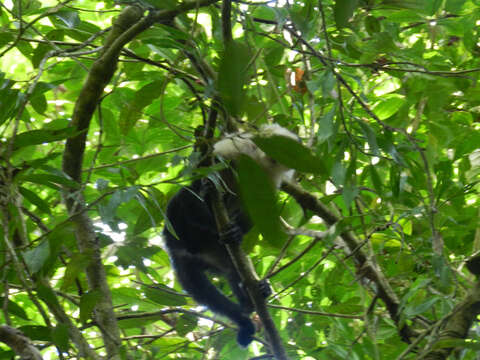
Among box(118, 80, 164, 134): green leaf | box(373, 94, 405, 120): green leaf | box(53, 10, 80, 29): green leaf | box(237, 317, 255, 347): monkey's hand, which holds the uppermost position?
box(53, 10, 80, 29): green leaf

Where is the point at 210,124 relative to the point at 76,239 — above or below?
above

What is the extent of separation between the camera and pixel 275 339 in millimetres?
2084

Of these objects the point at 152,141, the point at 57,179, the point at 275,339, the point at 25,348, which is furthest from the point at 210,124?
the point at 152,141

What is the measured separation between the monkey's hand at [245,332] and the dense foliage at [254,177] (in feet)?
0.26

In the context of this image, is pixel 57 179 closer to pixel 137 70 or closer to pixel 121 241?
pixel 121 241

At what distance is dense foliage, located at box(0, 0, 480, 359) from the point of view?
53.8 inches

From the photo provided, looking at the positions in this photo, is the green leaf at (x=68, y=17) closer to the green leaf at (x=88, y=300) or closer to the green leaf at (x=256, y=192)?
the green leaf at (x=88, y=300)

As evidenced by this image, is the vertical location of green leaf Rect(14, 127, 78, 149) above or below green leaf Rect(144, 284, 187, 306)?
above

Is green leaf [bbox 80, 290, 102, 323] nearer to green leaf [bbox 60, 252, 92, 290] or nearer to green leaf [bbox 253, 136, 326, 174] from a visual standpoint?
green leaf [bbox 60, 252, 92, 290]

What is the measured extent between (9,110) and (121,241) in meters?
0.94

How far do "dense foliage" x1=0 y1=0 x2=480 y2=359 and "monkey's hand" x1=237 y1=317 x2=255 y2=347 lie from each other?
0.26 feet

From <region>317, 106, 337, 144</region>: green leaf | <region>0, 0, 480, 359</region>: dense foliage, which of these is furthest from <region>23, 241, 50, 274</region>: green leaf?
<region>317, 106, 337, 144</region>: green leaf

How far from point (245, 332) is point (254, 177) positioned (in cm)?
206

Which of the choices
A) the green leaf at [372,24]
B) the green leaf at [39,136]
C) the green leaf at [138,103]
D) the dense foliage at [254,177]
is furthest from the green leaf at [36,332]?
the green leaf at [372,24]
